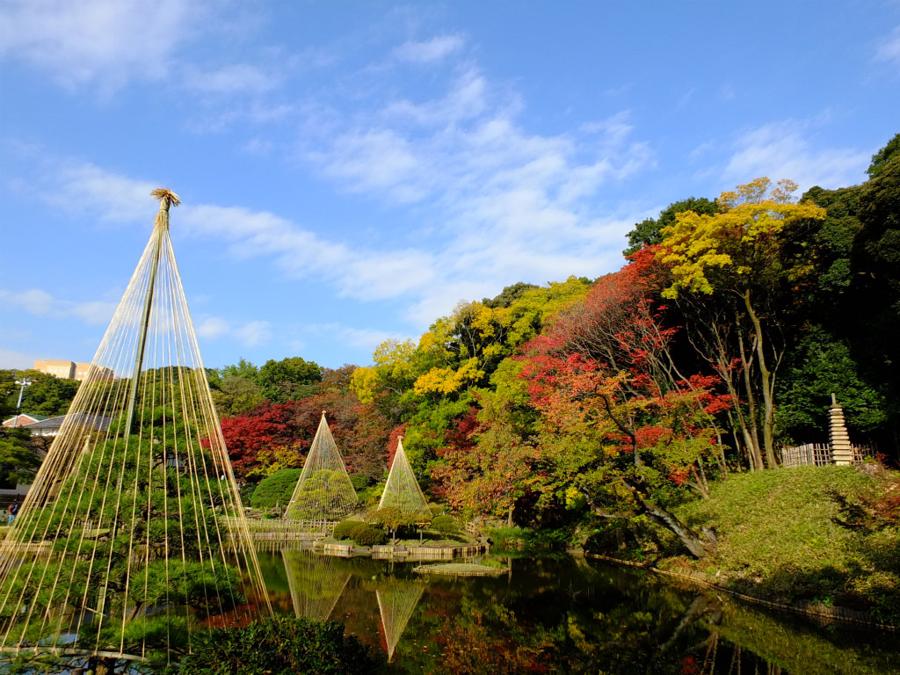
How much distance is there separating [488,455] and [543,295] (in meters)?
9.52

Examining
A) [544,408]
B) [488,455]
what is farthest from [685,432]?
[488,455]

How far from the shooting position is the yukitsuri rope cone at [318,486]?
23094 millimetres

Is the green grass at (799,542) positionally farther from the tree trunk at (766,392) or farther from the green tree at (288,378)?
the green tree at (288,378)

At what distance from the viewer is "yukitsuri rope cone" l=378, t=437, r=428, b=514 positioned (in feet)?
69.8

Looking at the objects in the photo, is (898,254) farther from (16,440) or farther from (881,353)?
(16,440)

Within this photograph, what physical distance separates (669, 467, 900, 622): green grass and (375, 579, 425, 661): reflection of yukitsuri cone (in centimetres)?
739

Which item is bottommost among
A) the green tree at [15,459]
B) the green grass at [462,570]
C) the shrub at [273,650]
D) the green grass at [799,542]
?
the green grass at [462,570]

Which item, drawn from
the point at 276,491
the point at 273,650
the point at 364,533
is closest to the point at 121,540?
the point at 273,650

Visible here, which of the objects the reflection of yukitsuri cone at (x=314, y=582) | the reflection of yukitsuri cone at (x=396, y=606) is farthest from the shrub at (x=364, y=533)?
the reflection of yukitsuri cone at (x=396, y=606)

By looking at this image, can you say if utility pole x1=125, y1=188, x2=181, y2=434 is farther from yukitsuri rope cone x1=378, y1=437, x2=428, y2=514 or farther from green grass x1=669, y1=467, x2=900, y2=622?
yukitsuri rope cone x1=378, y1=437, x2=428, y2=514

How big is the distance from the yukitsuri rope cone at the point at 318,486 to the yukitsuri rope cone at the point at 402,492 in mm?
2794

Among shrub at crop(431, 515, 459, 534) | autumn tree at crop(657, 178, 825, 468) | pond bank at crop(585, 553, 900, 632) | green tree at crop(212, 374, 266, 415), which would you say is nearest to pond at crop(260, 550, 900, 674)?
pond bank at crop(585, 553, 900, 632)

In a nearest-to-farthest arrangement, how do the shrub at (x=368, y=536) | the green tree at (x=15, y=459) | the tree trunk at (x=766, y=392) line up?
1. the tree trunk at (x=766, y=392)
2. the green tree at (x=15, y=459)
3. the shrub at (x=368, y=536)

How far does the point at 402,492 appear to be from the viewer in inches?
850
